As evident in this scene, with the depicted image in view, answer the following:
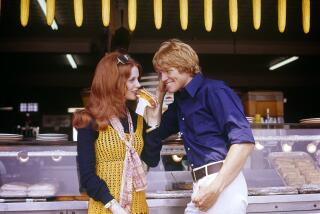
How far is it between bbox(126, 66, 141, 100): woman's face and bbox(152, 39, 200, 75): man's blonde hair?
137mm

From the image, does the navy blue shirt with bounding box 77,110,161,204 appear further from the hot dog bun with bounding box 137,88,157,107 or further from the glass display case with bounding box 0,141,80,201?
the glass display case with bounding box 0,141,80,201

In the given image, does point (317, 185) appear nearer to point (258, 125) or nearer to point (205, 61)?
point (258, 125)

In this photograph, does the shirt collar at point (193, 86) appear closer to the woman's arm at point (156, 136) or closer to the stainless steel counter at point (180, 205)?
the woman's arm at point (156, 136)

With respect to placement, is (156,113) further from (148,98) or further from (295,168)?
(295,168)

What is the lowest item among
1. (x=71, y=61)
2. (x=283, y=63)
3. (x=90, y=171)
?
(x=90, y=171)

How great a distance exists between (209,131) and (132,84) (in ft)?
1.51

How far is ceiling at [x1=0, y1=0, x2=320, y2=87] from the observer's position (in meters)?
7.24

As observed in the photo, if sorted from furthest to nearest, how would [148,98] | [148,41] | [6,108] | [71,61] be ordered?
[6,108] → [71,61] → [148,41] → [148,98]

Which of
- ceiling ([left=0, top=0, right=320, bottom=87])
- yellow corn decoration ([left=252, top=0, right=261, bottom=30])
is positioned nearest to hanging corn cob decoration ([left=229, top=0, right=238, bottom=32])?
yellow corn decoration ([left=252, top=0, right=261, bottom=30])

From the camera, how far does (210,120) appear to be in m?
2.21

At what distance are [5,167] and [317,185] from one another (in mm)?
2180

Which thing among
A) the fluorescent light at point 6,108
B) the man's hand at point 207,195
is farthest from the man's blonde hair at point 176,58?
the fluorescent light at point 6,108

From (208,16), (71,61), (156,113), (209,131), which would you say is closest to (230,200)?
(209,131)

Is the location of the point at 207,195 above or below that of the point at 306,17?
below
